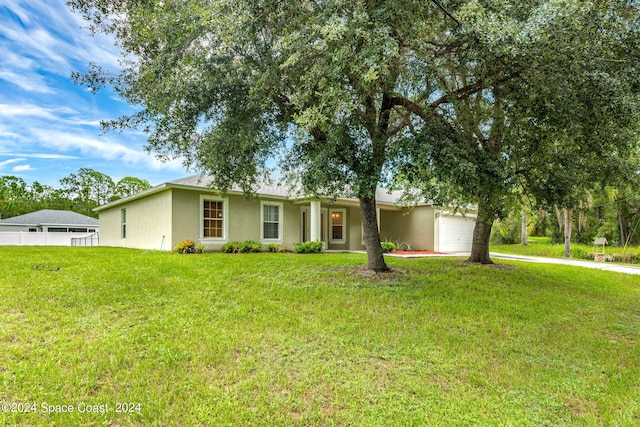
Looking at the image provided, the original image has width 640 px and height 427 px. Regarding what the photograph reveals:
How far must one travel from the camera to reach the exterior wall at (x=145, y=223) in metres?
13.3

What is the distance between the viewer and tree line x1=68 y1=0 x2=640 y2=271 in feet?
16.1

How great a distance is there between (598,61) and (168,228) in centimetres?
1288

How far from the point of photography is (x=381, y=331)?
4.97 metres

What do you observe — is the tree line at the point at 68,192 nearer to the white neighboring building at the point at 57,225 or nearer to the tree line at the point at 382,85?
the white neighboring building at the point at 57,225

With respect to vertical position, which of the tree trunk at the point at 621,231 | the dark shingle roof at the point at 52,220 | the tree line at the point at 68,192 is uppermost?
the tree line at the point at 68,192

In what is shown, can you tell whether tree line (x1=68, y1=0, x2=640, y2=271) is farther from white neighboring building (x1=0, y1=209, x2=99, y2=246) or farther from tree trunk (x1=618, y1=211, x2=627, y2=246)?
white neighboring building (x1=0, y1=209, x2=99, y2=246)

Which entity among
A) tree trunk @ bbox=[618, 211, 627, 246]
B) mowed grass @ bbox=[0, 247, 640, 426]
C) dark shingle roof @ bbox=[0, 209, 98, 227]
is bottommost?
mowed grass @ bbox=[0, 247, 640, 426]

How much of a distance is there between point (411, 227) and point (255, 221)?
388 inches

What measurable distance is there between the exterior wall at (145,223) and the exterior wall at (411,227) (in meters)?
12.1

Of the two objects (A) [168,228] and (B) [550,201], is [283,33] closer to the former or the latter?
(B) [550,201]

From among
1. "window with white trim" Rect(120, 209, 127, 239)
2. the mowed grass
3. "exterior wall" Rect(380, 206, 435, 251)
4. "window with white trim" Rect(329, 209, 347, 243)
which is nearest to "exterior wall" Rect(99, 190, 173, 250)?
"window with white trim" Rect(120, 209, 127, 239)

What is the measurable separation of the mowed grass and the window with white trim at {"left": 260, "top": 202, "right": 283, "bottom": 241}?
7.58 metres

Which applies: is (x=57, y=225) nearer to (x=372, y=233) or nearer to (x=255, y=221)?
(x=255, y=221)

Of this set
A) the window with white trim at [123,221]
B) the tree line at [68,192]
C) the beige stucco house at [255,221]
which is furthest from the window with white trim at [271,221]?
the tree line at [68,192]
